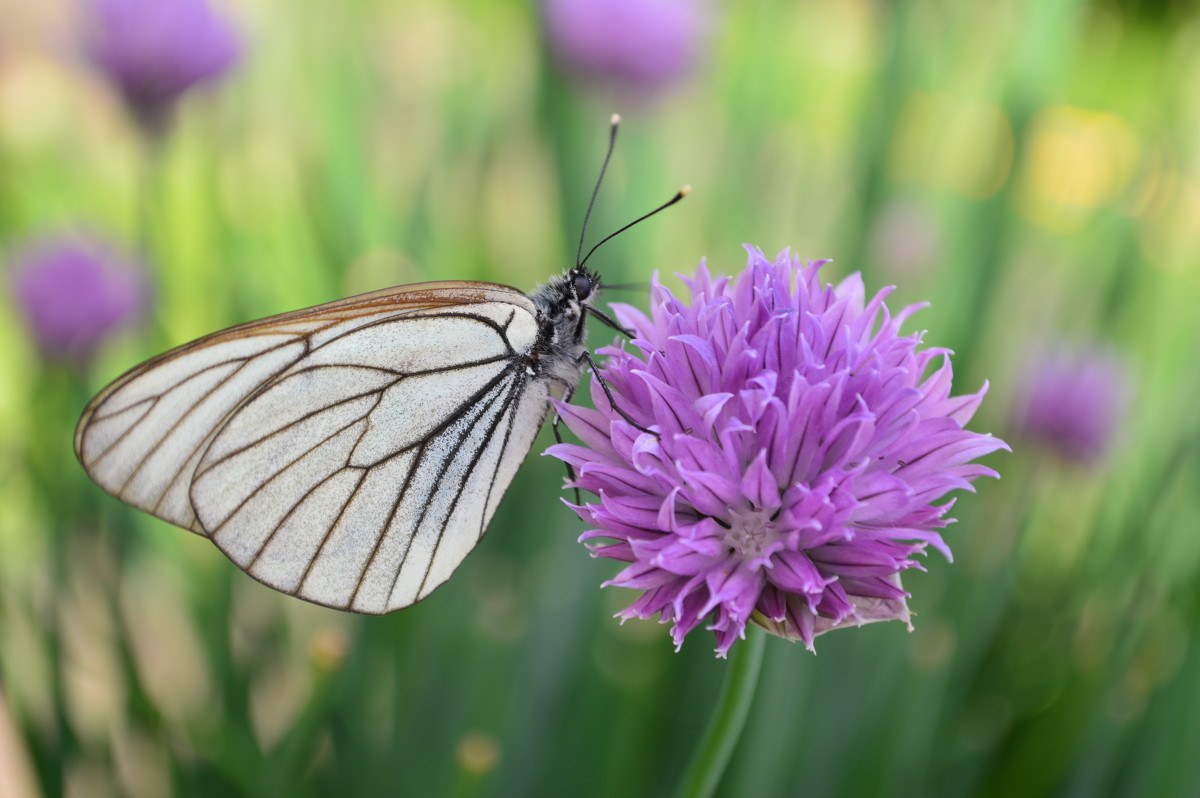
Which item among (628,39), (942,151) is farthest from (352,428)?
(942,151)

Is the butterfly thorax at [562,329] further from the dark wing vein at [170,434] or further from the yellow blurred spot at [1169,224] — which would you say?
the yellow blurred spot at [1169,224]

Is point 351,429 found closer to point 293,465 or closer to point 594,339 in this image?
point 293,465

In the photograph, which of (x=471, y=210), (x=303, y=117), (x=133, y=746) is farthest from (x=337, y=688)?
(x=303, y=117)

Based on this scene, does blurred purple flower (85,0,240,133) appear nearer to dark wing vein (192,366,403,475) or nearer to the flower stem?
dark wing vein (192,366,403,475)

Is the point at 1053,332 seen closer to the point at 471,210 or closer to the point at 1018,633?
the point at 1018,633

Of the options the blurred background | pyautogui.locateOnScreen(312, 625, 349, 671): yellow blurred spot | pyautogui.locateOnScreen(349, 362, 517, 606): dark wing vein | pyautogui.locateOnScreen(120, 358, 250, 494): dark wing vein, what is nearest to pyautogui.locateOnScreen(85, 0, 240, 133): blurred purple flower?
the blurred background

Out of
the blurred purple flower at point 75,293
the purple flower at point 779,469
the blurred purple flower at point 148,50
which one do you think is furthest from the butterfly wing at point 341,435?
the blurred purple flower at point 148,50
